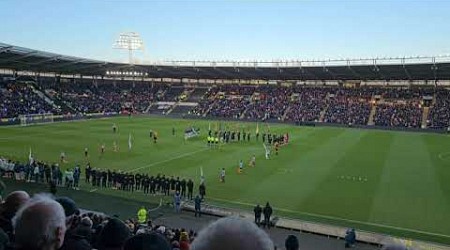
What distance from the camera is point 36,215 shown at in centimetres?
328

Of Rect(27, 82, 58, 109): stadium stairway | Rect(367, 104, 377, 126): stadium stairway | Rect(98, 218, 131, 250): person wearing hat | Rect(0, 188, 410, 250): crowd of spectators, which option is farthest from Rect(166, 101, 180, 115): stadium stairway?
Rect(98, 218, 131, 250): person wearing hat

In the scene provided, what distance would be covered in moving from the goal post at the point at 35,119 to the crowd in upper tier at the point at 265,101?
2.31 meters

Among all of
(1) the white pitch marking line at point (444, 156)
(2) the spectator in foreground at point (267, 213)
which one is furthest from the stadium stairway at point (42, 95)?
(2) the spectator in foreground at point (267, 213)

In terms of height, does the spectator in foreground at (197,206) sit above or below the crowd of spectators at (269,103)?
below

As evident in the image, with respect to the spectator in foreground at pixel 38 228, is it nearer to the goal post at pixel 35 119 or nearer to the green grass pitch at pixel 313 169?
the green grass pitch at pixel 313 169

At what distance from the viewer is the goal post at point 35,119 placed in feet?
193

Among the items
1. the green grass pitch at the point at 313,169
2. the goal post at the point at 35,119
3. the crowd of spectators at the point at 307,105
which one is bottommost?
the green grass pitch at the point at 313,169

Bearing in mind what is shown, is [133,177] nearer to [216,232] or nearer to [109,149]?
[109,149]

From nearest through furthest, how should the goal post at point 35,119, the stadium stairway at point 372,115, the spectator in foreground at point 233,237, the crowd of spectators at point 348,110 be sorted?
the spectator in foreground at point 233,237
the goal post at point 35,119
the stadium stairway at point 372,115
the crowd of spectators at point 348,110

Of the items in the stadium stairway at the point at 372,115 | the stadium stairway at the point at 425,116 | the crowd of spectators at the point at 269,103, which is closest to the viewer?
the stadium stairway at the point at 425,116

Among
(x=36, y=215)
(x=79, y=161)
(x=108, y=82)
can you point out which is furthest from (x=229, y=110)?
(x=36, y=215)

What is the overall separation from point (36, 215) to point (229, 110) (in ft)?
263

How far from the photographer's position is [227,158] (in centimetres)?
3531

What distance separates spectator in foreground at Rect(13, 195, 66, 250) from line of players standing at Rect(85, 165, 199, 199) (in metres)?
19.2
